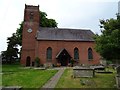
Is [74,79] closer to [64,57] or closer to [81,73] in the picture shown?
[81,73]

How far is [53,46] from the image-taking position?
46.7 meters

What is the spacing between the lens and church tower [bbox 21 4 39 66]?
153 ft

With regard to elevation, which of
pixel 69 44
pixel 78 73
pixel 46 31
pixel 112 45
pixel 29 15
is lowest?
pixel 78 73

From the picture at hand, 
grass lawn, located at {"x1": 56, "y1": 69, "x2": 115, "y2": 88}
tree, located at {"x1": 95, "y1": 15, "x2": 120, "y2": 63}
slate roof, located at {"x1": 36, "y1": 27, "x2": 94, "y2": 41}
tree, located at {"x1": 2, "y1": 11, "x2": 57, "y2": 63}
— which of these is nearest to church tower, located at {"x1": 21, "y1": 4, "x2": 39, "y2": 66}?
slate roof, located at {"x1": 36, "y1": 27, "x2": 94, "y2": 41}

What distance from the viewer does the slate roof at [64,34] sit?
47156 mm

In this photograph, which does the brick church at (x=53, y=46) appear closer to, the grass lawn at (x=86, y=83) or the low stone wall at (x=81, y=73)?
the low stone wall at (x=81, y=73)

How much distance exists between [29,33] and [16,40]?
50.4 feet

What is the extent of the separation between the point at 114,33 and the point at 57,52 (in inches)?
1337

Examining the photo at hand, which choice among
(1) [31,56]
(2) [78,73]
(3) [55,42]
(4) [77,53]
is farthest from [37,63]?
(2) [78,73]

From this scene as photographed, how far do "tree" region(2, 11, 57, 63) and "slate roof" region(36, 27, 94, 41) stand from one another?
8929 mm

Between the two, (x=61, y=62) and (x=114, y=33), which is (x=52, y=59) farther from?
(x=114, y=33)

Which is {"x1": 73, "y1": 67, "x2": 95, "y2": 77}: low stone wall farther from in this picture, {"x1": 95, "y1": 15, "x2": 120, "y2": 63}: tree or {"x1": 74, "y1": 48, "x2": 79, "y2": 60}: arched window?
{"x1": 74, "y1": 48, "x2": 79, "y2": 60}: arched window

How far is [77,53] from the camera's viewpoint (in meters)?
47.7

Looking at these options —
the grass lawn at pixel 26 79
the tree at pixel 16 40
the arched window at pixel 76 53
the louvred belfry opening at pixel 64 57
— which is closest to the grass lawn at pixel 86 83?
the grass lawn at pixel 26 79
